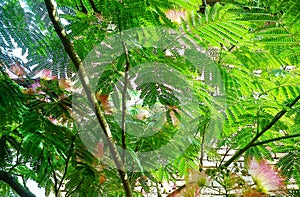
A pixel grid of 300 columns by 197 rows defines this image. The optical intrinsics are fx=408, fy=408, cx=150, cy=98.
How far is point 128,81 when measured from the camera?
2.40 feet

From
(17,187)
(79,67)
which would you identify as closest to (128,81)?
(79,67)

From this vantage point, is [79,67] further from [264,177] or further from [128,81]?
[264,177]

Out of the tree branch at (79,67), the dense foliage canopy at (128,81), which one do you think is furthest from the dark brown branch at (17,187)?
the tree branch at (79,67)

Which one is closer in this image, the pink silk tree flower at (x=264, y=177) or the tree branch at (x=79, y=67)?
the tree branch at (x=79, y=67)

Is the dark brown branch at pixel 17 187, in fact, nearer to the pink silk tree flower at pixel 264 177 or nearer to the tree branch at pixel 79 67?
the tree branch at pixel 79 67

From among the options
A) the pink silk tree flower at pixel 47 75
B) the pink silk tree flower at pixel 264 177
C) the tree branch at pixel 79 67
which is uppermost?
the pink silk tree flower at pixel 47 75

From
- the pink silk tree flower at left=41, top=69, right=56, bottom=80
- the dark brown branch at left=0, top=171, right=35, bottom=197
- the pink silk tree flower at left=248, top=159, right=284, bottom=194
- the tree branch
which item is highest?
the pink silk tree flower at left=41, top=69, right=56, bottom=80

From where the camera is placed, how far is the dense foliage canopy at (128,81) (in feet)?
2.15

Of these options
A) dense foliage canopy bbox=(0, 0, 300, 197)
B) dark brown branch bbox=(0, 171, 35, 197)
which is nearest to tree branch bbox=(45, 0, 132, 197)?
dense foliage canopy bbox=(0, 0, 300, 197)

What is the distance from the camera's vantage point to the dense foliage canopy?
2.15 ft

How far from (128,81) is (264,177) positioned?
309 millimetres

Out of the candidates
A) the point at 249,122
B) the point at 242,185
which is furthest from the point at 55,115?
the point at 249,122

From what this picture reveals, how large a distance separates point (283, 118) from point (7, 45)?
63 cm

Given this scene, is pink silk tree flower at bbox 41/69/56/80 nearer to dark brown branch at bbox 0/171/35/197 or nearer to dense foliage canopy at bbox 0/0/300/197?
dense foliage canopy at bbox 0/0/300/197
